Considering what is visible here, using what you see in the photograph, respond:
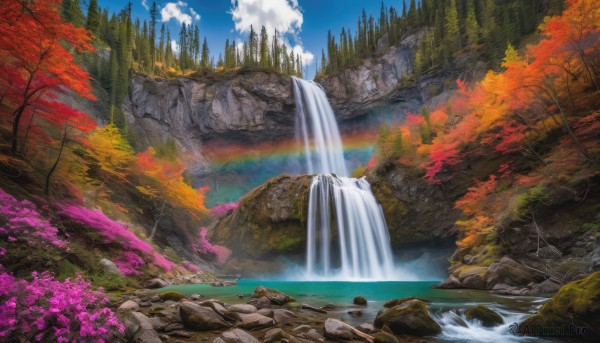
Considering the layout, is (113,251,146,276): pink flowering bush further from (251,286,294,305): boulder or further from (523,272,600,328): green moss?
(523,272,600,328): green moss

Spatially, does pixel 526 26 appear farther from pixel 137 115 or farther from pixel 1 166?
pixel 137 115

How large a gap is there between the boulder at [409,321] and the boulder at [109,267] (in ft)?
34.4

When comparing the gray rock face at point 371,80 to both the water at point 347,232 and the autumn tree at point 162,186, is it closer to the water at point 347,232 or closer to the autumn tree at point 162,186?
the water at point 347,232

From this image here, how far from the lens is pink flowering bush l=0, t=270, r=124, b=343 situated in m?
3.59

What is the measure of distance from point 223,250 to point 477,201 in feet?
79.8

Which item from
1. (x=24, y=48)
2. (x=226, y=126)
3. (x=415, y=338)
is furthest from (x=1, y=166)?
(x=226, y=126)

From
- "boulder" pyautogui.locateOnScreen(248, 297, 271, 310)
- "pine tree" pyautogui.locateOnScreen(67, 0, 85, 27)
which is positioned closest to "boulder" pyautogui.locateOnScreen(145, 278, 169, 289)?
"boulder" pyautogui.locateOnScreen(248, 297, 271, 310)

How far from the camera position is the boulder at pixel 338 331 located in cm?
615

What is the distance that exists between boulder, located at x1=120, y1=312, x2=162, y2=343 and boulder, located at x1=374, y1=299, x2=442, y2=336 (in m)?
4.98

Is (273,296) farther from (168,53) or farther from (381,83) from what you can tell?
(168,53)

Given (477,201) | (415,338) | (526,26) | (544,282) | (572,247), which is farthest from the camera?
(526,26)

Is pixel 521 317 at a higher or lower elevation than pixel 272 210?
lower

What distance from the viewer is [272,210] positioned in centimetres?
3055

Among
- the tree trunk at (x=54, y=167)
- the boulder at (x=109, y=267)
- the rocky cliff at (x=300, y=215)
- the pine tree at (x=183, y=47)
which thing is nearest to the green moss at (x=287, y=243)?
the rocky cliff at (x=300, y=215)
